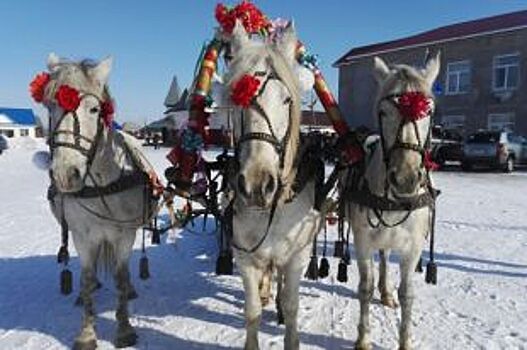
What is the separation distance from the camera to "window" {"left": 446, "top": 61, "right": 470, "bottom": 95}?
3002cm

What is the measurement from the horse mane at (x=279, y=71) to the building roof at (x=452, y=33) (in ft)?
90.9

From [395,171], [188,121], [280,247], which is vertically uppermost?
[188,121]

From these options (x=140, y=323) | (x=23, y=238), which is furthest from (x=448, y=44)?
(x=140, y=323)

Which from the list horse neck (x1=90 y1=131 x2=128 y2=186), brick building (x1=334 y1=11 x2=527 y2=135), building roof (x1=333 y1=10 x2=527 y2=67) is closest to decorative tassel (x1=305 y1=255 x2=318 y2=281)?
horse neck (x1=90 y1=131 x2=128 y2=186)

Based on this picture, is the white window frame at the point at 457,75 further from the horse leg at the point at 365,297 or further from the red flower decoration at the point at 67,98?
the red flower decoration at the point at 67,98

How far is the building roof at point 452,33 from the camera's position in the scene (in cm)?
2838

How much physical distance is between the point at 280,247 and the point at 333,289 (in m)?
2.49

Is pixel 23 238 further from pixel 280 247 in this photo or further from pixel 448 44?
pixel 448 44

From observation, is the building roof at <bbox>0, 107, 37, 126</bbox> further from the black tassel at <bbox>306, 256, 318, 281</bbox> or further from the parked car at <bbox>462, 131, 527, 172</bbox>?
the black tassel at <bbox>306, 256, 318, 281</bbox>

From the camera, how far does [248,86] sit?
9.92 ft

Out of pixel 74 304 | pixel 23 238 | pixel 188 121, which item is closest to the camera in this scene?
pixel 188 121

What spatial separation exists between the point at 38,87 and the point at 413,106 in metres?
2.66

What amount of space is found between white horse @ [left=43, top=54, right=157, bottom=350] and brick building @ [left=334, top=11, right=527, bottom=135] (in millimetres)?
23156

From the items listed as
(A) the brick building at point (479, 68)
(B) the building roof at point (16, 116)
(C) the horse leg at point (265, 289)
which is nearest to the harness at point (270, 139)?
(C) the horse leg at point (265, 289)
